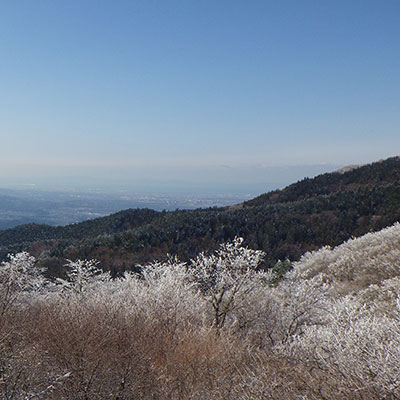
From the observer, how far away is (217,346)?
12.6 metres

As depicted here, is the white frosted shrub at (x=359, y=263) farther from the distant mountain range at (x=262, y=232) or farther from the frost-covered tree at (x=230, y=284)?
the distant mountain range at (x=262, y=232)

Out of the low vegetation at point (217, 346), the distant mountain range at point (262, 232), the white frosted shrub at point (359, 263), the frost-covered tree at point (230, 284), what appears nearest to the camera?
the low vegetation at point (217, 346)

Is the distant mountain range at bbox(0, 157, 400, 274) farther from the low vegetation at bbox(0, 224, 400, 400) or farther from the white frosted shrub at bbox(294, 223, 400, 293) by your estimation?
the low vegetation at bbox(0, 224, 400, 400)

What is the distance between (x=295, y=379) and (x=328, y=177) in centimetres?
9400

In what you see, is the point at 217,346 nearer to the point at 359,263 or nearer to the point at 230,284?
the point at 230,284

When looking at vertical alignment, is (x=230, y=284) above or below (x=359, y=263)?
below

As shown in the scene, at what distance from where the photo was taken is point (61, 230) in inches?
3666

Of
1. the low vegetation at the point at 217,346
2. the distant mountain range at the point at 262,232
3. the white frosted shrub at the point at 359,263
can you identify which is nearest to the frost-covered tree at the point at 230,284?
the low vegetation at the point at 217,346

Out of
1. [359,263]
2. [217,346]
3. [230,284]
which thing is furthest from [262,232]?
[217,346]

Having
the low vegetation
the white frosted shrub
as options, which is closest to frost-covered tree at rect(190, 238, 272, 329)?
the low vegetation

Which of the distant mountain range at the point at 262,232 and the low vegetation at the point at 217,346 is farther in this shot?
the distant mountain range at the point at 262,232

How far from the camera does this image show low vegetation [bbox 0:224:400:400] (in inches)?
320

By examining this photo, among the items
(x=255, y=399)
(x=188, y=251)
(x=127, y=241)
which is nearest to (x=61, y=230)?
(x=127, y=241)

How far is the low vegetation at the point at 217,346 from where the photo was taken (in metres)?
8.12
